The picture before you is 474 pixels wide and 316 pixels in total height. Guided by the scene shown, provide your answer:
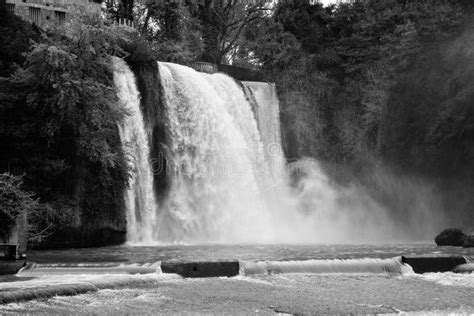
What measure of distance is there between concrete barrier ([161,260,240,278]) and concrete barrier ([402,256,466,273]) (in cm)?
493

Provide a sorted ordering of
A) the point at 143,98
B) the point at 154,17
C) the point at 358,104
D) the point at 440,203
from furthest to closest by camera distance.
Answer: the point at 154,17 → the point at 358,104 → the point at 440,203 → the point at 143,98

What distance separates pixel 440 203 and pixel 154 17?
24774 millimetres

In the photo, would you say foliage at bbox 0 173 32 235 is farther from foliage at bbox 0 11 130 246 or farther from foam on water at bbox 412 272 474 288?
foam on water at bbox 412 272 474 288

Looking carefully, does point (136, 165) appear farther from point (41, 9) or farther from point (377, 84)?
point (377, 84)

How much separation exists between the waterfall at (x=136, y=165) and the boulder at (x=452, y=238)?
12.9 meters

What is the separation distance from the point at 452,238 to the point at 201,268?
1443cm

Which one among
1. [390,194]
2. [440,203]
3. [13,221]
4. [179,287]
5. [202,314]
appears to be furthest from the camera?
[390,194]

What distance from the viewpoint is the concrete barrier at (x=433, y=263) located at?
16.9m

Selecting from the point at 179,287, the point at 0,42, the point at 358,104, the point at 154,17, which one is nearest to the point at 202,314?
the point at 179,287

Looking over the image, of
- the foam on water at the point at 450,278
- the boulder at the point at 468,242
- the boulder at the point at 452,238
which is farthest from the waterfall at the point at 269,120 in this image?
the foam on water at the point at 450,278

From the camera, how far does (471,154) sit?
3167cm

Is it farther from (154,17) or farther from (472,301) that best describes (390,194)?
(472,301)

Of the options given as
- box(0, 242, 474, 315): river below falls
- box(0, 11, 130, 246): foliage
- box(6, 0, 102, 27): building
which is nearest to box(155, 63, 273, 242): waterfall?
box(0, 11, 130, 246): foliage

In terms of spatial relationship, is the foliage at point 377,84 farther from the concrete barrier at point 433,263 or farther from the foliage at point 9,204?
the foliage at point 9,204
